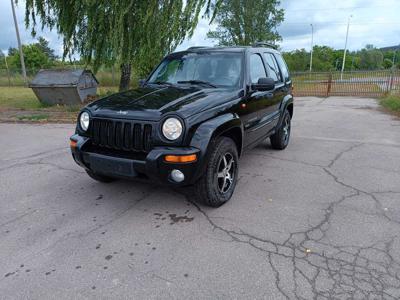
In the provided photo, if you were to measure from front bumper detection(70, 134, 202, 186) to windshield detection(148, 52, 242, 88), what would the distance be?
4.86 feet

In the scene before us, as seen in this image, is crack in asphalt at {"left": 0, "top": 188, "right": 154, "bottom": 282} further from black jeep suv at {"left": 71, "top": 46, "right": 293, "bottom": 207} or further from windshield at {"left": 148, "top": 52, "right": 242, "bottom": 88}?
windshield at {"left": 148, "top": 52, "right": 242, "bottom": 88}

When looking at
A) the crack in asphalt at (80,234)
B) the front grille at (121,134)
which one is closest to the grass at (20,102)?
the front grille at (121,134)

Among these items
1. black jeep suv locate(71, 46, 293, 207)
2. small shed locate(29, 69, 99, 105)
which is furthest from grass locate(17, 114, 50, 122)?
black jeep suv locate(71, 46, 293, 207)

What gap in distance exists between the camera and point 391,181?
459cm

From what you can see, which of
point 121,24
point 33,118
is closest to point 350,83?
point 121,24

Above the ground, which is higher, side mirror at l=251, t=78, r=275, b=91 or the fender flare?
side mirror at l=251, t=78, r=275, b=91

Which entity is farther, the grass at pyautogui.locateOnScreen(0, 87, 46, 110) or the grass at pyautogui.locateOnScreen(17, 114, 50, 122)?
the grass at pyautogui.locateOnScreen(0, 87, 46, 110)

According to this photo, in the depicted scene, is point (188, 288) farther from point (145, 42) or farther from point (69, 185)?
point (145, 42)

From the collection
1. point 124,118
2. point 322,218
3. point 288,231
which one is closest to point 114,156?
point 124,118

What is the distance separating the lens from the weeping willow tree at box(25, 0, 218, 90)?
10.5 m

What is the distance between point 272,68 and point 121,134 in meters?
3.21

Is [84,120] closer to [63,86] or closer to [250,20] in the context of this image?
[63,86]

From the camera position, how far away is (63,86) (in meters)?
12.4

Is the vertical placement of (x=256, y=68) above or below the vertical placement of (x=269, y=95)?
above
